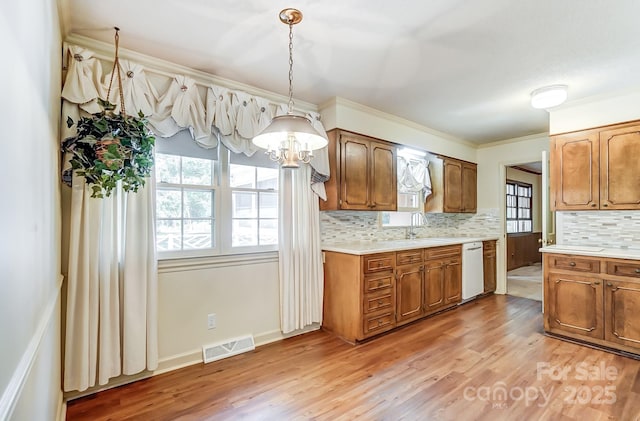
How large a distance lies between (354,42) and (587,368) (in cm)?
323

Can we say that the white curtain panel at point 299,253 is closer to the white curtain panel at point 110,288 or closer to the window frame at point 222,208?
the window frame at point 222,208

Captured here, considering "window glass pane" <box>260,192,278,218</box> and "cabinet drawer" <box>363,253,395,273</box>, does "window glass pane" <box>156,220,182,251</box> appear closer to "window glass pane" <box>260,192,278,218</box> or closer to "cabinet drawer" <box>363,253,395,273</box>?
"window glass pane" <box>260,192,278,218</box>

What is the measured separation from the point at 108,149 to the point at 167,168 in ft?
2.83

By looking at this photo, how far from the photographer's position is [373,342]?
3129 mm

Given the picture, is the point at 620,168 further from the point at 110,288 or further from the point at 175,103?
the point at 110,288

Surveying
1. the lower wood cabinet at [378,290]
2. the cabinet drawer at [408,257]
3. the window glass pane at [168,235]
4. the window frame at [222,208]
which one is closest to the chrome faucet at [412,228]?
the lower wood cabinet at [378,290]

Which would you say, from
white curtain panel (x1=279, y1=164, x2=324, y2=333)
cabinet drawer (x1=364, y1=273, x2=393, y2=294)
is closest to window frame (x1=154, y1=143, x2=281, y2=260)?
white curtain panel (x1=279, y1=164, x2=324, y2=333)

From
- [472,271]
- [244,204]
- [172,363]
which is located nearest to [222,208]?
[244,204]

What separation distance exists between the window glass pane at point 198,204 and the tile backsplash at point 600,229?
157 inches

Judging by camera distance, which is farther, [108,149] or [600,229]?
[600,229]

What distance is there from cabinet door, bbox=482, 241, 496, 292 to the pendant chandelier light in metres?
3.89

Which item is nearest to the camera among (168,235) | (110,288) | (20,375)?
(20,375)

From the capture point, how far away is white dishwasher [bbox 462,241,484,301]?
4.33 m

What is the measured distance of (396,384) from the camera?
2.35 metres
